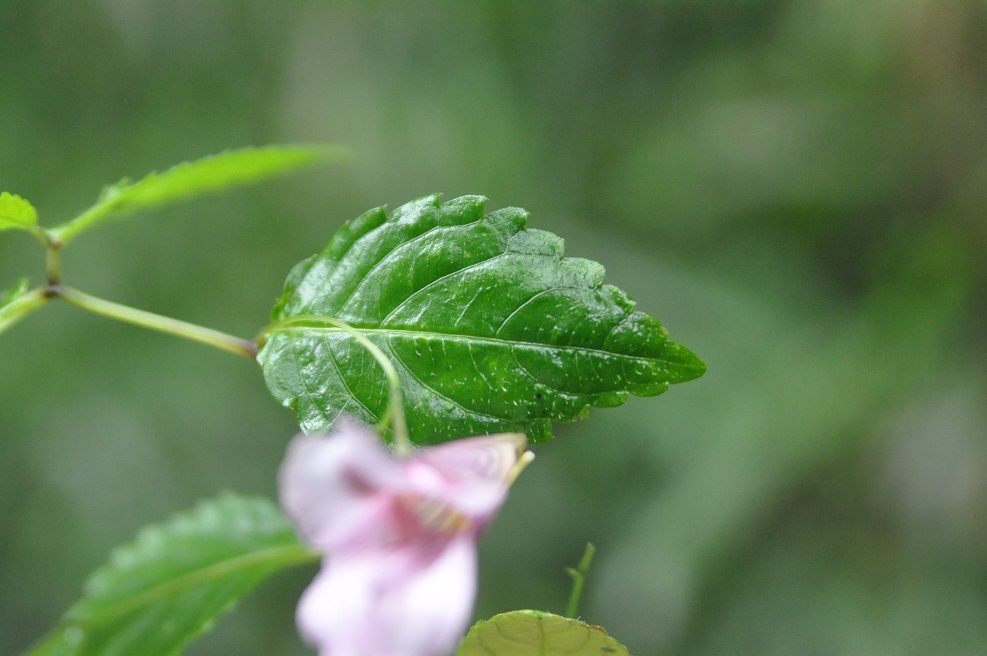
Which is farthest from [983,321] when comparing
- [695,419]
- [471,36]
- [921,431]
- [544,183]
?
[471,36]

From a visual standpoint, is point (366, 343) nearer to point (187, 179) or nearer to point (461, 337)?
point (461, 337)

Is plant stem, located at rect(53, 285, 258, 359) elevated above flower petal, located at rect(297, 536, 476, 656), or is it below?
above

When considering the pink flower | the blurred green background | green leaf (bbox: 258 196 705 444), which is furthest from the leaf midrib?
the blurred green background

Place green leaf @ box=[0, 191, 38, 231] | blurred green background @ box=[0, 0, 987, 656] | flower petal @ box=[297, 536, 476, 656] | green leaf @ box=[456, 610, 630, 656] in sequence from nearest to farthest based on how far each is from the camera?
flower petal @ box=[297, 536, 476, 656], green leaf @ box=[456, 610, 630, 656], green leaf @ box=[0, 191, 38, 231], blurred green background @ box=[0, 0, 987, 656]

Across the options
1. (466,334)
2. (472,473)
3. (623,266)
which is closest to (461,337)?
(466,334)

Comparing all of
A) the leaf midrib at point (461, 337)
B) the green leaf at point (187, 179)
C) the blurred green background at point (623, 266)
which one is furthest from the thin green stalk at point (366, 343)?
the blurred green background at point (623, 266)

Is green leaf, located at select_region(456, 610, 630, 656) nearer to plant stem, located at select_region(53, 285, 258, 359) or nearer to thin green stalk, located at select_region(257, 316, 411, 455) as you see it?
thin green stalk, located at select_region(257, 316, 411, 455)

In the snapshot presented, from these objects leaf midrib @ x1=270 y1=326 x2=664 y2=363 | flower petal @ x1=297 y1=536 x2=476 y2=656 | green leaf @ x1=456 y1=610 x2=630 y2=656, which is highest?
leaf midrib @ x1=270 y1=326 x2=664 y2=363
